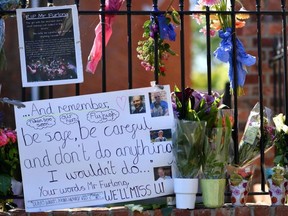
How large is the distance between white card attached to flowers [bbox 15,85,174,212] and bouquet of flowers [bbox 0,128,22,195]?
64mm

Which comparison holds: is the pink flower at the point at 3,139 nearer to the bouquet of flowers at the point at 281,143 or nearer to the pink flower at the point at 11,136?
the pink flower at the point at 11,136

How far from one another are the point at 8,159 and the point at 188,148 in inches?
34.1

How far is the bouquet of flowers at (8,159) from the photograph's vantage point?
10.1 ft

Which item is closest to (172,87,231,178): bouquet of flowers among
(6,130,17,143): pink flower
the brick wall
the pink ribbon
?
the brick wall

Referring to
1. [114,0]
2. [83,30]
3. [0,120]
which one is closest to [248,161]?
[114,0]

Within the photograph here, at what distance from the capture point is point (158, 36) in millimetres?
3225

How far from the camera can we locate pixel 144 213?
3053 millimetres

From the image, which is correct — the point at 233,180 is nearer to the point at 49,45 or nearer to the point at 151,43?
the point at 151,43

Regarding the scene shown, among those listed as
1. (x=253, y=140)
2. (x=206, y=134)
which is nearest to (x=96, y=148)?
(x=206, y=134)

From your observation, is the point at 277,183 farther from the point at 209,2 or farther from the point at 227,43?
the point at 209,2

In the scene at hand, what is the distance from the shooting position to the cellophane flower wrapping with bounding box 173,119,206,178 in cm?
305

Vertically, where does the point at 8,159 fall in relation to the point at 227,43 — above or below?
below

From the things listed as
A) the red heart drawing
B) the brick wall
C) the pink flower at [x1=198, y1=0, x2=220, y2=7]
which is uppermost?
the pink flower at [x1=198, y1=0, x2=220, y2=7]

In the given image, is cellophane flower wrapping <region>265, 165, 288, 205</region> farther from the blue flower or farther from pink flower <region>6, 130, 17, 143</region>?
pink flower <region>6, 130, 17, 143</region>
